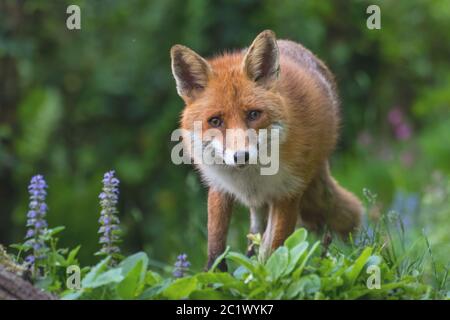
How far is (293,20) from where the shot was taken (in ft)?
29.7

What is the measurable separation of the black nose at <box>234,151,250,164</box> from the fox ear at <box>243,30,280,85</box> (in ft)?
2.16

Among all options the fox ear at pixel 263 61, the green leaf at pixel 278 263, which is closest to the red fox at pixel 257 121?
the fox ear at pixel 263 61

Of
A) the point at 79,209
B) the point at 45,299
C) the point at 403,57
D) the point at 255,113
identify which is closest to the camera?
the point at 45,299

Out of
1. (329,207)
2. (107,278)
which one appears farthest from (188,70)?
(107,278)

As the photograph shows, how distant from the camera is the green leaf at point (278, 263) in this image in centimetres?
365

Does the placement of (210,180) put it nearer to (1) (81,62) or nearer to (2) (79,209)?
(2) (79,209)

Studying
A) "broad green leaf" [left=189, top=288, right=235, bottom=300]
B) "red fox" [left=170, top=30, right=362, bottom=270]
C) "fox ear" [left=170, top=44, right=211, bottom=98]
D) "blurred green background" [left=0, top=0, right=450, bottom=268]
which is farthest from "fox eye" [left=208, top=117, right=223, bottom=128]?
"blurred green background" [left=0, top=0, right=450, bottom=268]

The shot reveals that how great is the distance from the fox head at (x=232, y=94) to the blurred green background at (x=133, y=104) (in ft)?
10.6

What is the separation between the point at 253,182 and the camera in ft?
16.3

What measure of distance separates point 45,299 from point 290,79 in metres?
2.36

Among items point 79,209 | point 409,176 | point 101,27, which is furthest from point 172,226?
point 409,176

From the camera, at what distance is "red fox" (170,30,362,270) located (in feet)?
15.6

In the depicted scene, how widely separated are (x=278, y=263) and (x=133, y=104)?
5.86 m

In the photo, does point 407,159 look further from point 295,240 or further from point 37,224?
point 37,224
